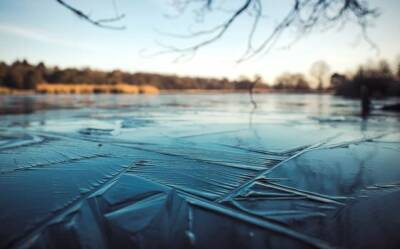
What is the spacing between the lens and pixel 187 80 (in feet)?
335

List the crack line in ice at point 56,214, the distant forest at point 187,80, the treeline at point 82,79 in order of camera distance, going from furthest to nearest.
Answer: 1. the treeline at point 82,79
2. the distant forest at point 187,80
3. the crack line in ice at point 56,214

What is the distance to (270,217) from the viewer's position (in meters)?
2.03

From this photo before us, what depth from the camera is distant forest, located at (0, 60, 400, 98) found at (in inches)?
1287

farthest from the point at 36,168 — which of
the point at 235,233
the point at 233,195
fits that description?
the point at 235,233

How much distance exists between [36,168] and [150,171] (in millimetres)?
1525

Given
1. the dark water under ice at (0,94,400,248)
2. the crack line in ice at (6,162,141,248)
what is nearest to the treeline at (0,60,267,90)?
the dark water under ice at (0,94,400,248)

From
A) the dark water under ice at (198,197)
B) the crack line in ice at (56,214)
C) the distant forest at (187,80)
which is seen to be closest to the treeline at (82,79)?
the distant forest at (187,80)

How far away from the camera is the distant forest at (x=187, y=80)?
107ft

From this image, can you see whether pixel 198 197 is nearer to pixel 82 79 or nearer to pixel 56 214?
pixel 56 214

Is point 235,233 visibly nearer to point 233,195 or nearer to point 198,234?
point 198,234

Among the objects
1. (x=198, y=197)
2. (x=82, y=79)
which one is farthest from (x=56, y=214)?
(x=82, y=79)

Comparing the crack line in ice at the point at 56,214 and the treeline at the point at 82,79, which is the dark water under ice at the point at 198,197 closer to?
the crack line in ice at the point at 56,214

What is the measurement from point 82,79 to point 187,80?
4492 centimetres

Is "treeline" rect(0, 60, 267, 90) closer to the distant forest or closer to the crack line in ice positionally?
the distant forest
